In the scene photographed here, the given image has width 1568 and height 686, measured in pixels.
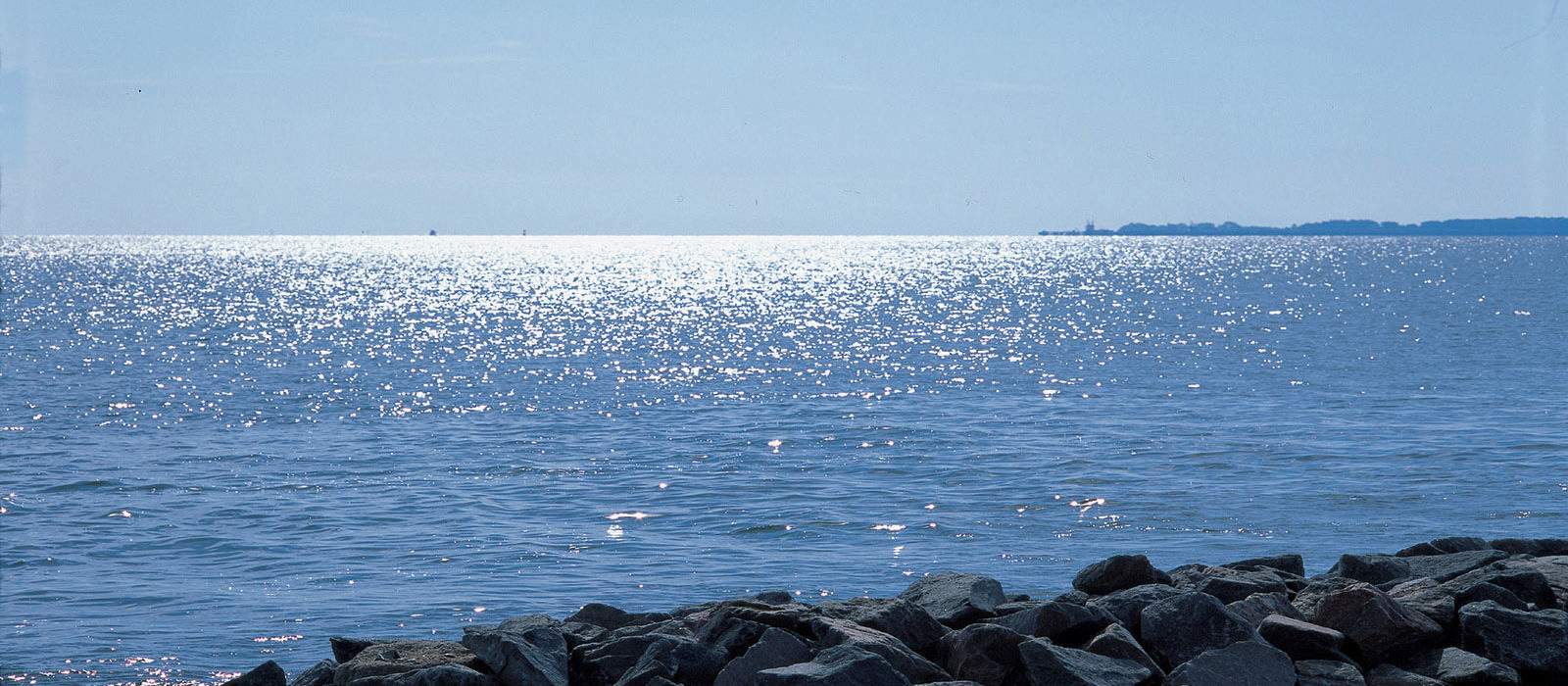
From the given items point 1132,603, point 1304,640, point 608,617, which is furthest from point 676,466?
point 1304,640

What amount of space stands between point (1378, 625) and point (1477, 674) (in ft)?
2.36

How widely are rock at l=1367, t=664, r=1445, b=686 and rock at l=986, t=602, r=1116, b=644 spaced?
1.80 metres

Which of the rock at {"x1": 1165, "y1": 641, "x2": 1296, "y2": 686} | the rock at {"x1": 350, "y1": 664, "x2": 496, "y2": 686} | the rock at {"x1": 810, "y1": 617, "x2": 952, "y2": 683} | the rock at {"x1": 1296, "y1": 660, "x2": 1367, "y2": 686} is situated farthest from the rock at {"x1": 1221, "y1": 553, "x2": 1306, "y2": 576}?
the rock at {"x1": 350, "y1": 664, "x2": 496, "y2": 686}

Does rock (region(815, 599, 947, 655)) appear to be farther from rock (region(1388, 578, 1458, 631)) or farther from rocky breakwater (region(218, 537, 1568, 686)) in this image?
rock (region(1388, 578, 1458, 631))

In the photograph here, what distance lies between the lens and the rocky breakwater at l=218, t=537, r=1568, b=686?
30.3ft

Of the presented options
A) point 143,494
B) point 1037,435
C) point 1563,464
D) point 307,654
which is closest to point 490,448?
point 143,494

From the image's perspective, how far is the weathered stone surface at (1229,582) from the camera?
11.9 m

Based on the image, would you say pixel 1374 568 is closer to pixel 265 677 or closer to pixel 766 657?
pixel 766 657

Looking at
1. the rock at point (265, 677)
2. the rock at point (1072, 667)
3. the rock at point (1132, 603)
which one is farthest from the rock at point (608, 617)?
the rock at point (1072, 667)

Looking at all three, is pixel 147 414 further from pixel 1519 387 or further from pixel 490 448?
pixel 1519 387

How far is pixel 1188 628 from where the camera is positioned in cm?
998

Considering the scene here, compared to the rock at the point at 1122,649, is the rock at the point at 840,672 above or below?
above

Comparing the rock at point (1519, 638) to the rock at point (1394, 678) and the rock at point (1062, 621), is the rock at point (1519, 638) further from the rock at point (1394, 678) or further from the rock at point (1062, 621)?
the rock at point (1062, 621)

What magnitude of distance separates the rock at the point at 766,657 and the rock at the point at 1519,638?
190 inches
